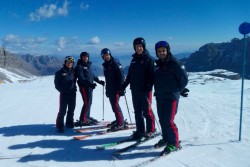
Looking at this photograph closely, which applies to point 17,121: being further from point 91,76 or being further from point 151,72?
point 151,72

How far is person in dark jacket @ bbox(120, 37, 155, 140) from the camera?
7.11 metres

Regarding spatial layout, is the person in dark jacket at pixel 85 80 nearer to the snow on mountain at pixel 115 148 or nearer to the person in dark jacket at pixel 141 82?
the snow on mountain at pixel 115 148

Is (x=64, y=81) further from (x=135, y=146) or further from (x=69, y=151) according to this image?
(x=135, y=146)

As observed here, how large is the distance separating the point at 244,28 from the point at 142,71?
8.65ft

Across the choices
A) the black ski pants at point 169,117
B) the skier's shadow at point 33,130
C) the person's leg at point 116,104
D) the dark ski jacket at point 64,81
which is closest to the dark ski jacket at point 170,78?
the black ski pants at point 169,117

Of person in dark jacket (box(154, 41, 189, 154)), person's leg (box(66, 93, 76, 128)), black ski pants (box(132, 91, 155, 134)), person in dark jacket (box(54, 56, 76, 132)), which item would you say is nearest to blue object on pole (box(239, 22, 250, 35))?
person in dark jacket (box(154, 41, 189, 154))

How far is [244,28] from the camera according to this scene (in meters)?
6.72

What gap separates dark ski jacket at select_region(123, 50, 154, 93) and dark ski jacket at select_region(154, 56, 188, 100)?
61 centimetres

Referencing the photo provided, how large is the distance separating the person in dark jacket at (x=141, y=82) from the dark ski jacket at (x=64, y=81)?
7.64ft

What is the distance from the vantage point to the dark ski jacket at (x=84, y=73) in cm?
924

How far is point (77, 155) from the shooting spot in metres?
6.75

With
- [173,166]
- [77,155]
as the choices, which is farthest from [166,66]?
[77,155]

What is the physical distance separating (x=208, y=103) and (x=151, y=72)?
26.8 ft

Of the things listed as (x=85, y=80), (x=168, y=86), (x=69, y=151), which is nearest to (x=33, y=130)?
(x=85, y=80)
